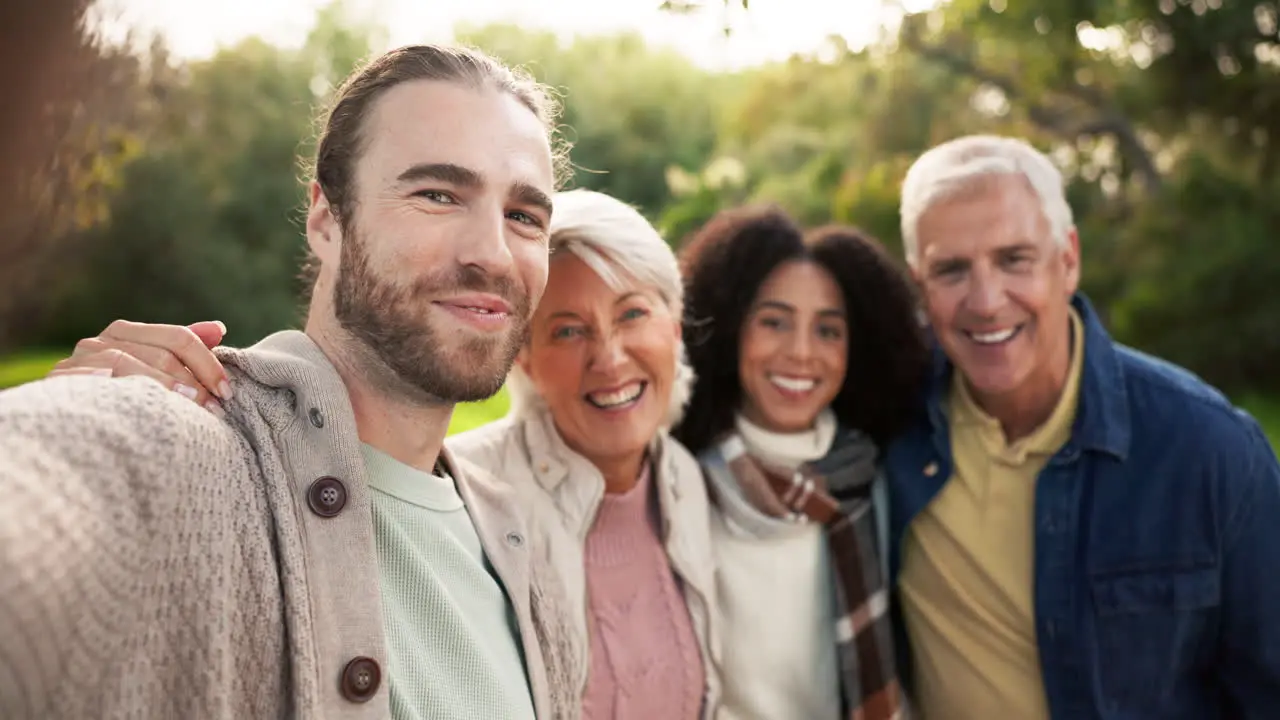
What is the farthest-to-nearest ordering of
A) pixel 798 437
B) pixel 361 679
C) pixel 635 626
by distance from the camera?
1. pixel 798 437
2. pixel 635 626
3. pixel 361 679

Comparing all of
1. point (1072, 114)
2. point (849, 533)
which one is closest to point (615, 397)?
point (849, 533)

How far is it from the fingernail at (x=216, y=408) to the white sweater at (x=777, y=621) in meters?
1.79

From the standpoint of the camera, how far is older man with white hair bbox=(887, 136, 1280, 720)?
2807 millimetres

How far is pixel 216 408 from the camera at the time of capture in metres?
1.59

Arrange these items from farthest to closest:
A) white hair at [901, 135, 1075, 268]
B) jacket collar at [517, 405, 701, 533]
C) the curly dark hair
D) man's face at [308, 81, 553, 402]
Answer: the curly dark hair < white hair at [901, 135, 1075, 268] < jacket collar at [517, 405, 701, 533] < man's face at [308, 81, 553, 402]

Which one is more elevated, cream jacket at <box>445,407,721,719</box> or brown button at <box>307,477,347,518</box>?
brown button at <box>307,477,347,518</box>

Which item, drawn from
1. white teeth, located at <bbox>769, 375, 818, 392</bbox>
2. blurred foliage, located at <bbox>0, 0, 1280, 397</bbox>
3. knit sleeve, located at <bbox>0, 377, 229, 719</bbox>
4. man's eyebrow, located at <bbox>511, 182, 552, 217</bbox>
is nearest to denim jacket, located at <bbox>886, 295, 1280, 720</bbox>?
white teeth, located at <bbox>769, 375, 818, 392</bbox>

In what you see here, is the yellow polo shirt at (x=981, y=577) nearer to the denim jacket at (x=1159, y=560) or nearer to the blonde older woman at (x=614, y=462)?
the denim jacket at (x=1159, y=560)

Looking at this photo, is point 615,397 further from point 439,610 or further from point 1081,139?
point 1081,139

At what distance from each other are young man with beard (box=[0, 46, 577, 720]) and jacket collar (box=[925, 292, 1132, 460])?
5.73ft

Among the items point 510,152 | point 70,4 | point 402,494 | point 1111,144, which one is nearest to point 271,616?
point 402,494

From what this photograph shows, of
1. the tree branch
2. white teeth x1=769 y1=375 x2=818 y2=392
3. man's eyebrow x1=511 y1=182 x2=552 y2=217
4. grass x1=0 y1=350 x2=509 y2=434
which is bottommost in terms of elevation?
grass x1=0 y1=350 x2=509 y2=434

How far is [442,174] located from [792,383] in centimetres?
165

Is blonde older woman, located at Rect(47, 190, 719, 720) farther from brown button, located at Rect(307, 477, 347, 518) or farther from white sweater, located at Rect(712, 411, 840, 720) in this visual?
brown button, located at Rect(307, 477, 347, 518)
